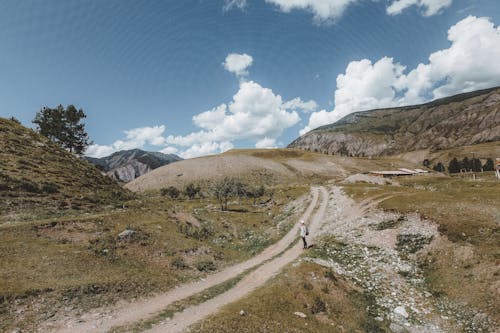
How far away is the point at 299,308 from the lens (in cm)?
1773

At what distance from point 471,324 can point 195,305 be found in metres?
18.7

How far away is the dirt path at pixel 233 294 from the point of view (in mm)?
15047

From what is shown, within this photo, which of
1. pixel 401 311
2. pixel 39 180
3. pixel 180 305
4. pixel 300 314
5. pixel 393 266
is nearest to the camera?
pixel 300 314

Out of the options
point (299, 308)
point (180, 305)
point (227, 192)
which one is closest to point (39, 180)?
point (180, 305)

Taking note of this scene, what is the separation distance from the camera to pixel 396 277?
24109 millimetres

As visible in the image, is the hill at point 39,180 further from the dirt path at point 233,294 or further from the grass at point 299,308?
the grass at point 299,308

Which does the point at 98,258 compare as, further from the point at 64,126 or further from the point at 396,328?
the point at 64,126

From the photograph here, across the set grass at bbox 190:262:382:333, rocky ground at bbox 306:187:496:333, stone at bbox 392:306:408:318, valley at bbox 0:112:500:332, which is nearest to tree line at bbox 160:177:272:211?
valley at bbox 0:112:500:332

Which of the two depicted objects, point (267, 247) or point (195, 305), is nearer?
point (195, 305)

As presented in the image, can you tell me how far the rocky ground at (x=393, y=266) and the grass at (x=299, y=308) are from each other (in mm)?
1842

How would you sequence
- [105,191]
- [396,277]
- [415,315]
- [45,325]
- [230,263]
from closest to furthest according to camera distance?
[45,325], [415,315], [396,277], [230,263], [105,191]

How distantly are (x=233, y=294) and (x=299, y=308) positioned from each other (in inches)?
199

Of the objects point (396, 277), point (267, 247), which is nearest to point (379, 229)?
point (396, 277)

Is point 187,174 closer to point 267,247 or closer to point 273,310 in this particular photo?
point 267,247
